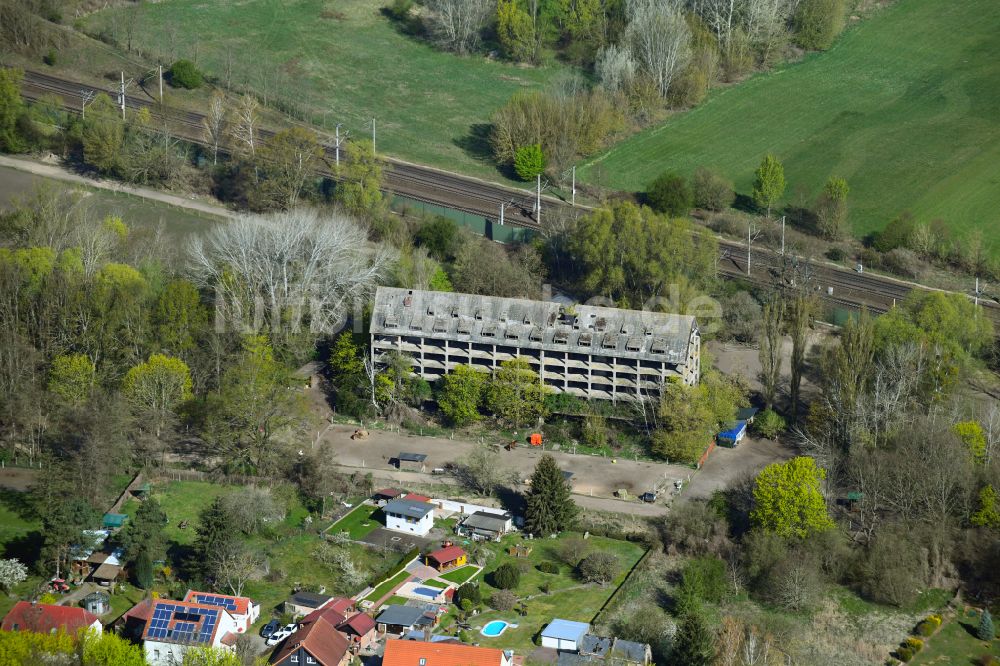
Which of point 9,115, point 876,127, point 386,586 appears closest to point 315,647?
point 386,586

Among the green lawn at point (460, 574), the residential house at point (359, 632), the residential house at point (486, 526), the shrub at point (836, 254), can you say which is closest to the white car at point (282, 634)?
the residential house at point (359, 632)

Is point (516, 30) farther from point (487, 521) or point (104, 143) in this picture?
point (487, 521)

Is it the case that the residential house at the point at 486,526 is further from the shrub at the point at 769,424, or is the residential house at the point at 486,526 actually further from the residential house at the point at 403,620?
the shrub at the point at 769,424

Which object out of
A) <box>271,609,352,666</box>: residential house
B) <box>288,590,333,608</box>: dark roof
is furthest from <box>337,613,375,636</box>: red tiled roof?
<box>288,590,333,608</box>: dark roof

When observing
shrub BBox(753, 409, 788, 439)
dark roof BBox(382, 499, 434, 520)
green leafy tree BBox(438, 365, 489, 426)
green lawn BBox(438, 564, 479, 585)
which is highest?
green leafy tree BBox(438, 365, 489, 426)

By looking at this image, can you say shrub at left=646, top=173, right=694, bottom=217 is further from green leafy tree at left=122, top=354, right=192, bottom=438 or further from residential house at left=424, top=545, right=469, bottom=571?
residential house at left=424, top=545, right=469, bottom=571

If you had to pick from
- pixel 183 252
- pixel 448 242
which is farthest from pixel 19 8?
pixel 448 242
